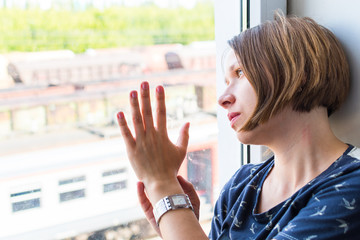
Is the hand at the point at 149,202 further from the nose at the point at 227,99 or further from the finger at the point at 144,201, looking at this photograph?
the nose at the point at 227,99

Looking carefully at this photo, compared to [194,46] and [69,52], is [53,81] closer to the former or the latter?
[69,52]

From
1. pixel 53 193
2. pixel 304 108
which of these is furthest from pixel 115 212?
pixel 304 108

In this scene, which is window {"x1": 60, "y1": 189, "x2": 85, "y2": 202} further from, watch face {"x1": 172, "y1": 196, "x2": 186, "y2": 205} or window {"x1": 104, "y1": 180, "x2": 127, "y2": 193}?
watch face {"x1": 172, "y1": 196, "x2": 186, "y2": 205}

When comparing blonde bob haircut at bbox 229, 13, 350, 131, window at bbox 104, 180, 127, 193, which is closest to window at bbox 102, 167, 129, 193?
window at bbox 104, 180, 127, 193

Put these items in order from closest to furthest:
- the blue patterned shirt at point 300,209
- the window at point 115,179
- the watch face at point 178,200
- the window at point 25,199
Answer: the blue patterned shirt at point 300,209 → the watch face at point 178,200 → the window at point 25,199 → the window at point 115,179

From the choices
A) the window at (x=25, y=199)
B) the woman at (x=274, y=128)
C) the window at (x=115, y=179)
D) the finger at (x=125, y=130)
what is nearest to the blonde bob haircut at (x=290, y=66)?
the woman at (x=274, y=128)

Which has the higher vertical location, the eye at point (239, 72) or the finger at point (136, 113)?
the eye at point (239, 72)

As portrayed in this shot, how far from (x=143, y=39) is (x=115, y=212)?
457mm

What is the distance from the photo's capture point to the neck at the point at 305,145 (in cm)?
97

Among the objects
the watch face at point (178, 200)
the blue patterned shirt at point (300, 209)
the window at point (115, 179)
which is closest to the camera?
the blue patterned shirt at point (300, 209)

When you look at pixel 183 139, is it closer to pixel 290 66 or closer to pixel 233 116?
pixel 233 116

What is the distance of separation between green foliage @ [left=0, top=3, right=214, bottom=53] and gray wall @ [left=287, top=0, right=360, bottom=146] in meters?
0.33

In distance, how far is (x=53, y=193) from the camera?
1065mm

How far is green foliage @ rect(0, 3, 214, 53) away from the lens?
97 cm
